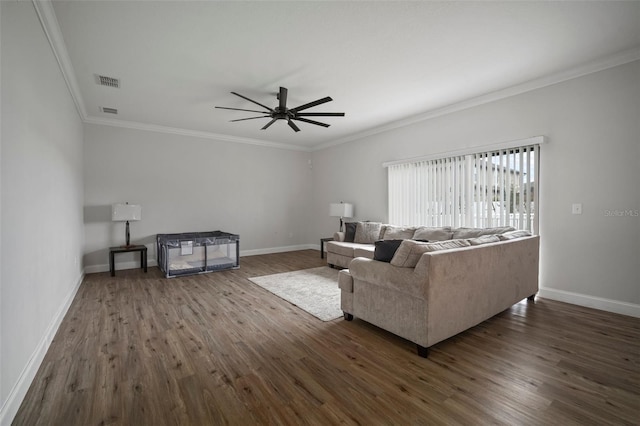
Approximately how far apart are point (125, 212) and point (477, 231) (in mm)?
5674

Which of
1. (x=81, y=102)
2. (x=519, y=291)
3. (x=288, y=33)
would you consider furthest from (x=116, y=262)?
(x=519, y=291)

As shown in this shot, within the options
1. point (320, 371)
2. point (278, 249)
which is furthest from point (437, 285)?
point (278, 249)

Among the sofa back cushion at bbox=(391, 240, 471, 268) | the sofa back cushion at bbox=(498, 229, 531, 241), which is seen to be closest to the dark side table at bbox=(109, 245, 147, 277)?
the sofa back cushion at bbox=(391, 240, 471, 268)

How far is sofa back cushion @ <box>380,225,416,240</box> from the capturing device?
504 centimetres

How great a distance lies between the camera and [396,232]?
5191 mm

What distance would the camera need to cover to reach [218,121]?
545cm

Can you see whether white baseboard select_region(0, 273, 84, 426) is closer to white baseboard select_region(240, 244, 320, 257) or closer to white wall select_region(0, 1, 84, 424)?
white wall select_region(0, 1, 84, 424)

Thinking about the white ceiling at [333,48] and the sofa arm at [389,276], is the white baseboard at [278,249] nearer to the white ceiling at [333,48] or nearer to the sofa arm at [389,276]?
the white ceiling at [333,48]

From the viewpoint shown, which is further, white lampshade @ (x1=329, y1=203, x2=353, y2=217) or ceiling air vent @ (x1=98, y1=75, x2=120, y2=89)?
white lampshade @ (x1=329, y1=203, x2=353, y2=217)

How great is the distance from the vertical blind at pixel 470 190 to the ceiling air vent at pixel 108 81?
179 inches

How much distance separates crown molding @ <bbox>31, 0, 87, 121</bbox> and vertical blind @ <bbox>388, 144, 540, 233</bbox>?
4930mm

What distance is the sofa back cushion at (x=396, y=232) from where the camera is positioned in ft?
16.5

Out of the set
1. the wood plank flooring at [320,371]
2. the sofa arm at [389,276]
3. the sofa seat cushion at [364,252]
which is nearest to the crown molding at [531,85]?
the sofa seat cushion at [364,252]

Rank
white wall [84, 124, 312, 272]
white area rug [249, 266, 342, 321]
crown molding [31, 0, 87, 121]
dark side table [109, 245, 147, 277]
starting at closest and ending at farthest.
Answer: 1. crown molding [31, 0, 87, 121]
2. white area rug [249, 266, 342, 321]
3. dark side table [109, 245, 147, 277]
4. white wall [84, 124, 312, 272]
